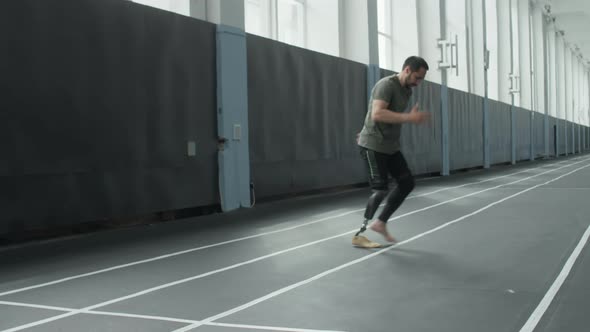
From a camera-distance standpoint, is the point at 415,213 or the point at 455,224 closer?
the point at 455,224

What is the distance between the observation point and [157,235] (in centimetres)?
689

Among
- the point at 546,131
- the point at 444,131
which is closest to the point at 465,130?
the point at 444,131

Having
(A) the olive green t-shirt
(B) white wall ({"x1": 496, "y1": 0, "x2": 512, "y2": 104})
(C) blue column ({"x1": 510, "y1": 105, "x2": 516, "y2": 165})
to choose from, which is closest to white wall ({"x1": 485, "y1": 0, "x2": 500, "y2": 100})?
(B) white wall ({"x1": 496, "y1": 0, "x2": 512, "y2": 104})

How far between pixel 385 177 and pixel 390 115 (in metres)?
0.66

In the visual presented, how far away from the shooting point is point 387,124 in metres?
5.65

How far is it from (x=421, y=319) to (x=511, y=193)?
29.0 feet

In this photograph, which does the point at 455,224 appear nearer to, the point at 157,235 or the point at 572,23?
the point at 157,235

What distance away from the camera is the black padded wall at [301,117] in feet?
33.1

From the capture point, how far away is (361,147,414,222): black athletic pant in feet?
18.7

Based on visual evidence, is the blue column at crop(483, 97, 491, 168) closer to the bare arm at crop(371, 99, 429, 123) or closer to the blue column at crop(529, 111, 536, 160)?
the blue column at crop(529, 111, 536, 160)

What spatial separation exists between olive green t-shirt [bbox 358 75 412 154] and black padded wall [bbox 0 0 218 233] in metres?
3.13

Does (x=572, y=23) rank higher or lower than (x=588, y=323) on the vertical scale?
higher

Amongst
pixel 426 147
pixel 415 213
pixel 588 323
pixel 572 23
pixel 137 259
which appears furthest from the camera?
pixel 572 23

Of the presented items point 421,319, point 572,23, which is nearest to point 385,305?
point 421,319
